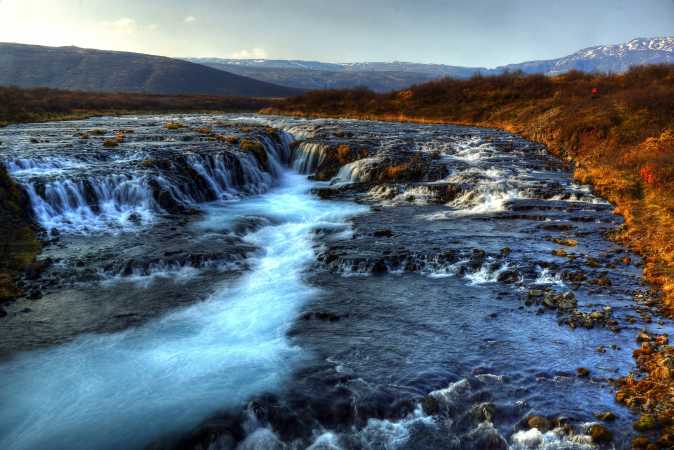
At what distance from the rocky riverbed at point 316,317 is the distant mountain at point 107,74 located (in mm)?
144537

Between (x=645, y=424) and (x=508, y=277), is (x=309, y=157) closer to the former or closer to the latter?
(x=508, y=277)

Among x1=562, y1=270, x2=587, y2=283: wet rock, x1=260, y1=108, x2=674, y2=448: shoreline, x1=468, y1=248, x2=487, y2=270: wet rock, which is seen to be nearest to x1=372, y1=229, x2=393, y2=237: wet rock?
x1=468, y1=248, x2=487, y2=270: wet rock

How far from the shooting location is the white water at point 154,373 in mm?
9383

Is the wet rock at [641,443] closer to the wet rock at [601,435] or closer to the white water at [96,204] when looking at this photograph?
the wet rock at [601,435]

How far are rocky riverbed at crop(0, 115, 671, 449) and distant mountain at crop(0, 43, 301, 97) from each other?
145m

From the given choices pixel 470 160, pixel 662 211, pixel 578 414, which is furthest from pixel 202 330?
pixel 470 160

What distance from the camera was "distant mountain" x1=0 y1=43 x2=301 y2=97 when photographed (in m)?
150

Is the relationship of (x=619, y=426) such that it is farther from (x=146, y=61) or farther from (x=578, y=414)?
(x=146, y=61)

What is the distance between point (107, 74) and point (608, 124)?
564 feet

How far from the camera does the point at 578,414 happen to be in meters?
9.05

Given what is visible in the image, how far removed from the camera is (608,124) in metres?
35.8

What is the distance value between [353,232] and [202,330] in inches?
361

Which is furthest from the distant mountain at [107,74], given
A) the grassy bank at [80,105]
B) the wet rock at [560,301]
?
the wet rock at [560,301]

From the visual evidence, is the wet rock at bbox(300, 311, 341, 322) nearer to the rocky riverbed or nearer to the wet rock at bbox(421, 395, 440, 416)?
the rocky riverbed
